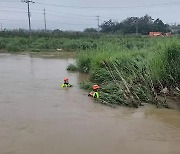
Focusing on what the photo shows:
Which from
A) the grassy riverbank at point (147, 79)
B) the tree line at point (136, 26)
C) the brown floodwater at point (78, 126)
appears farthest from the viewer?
the tree line at point (136, 26)

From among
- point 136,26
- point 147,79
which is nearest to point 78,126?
point 147,79

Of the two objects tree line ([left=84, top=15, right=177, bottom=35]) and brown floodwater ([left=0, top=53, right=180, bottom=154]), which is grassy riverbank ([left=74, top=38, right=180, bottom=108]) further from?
tree line ([left=84, top=15, right=177, bottom=35])

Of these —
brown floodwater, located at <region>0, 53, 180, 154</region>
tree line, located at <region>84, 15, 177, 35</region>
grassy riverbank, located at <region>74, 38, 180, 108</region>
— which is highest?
tree line, located at <region>84, 15, 177, 35</region>

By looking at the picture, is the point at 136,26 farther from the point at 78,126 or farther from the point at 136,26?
the point at 78,126

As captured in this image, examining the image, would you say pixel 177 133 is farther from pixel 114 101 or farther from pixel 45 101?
pixel 45 101

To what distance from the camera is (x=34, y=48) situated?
108 feet

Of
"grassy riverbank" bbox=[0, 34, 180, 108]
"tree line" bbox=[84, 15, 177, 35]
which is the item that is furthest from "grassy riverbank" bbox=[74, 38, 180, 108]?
"tree line" bbox=[84, 15, 177, 35]

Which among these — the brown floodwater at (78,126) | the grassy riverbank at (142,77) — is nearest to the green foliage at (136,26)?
the grassy riverbank at (142,77)

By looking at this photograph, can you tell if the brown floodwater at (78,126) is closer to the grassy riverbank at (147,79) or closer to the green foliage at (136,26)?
the grassy riverbank at (147,79)

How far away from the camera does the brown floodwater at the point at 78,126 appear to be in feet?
18.2

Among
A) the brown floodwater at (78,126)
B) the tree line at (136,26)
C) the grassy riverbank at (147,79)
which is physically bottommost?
the brown floodwater at (78,126)

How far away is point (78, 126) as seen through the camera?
6719 millimetres

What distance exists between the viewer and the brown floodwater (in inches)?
219

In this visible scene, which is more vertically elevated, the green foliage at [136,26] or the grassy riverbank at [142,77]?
the green foliage at [136,26]
